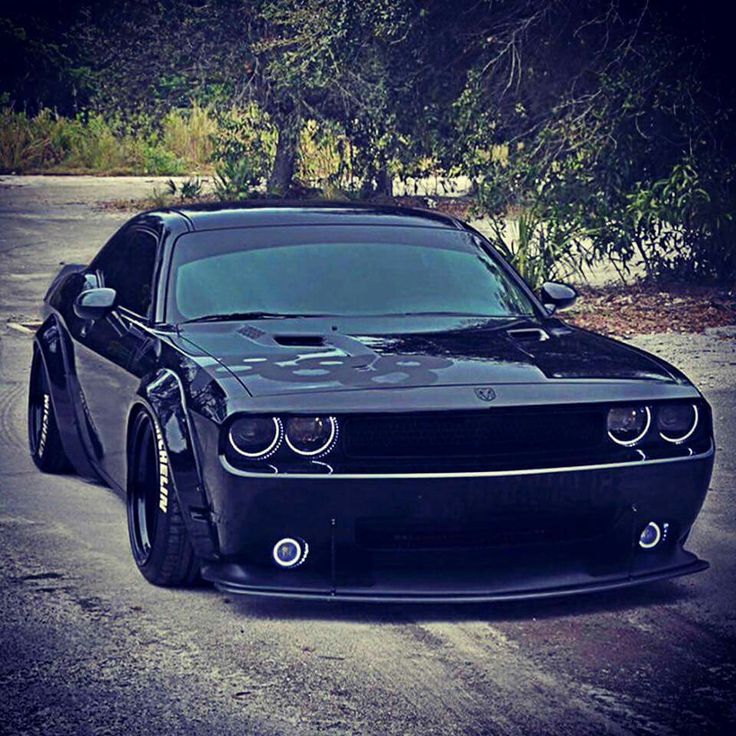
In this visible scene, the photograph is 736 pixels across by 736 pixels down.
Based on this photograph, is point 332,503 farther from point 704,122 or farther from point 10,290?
point 10,290

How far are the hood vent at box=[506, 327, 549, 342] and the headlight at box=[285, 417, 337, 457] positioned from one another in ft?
4.09

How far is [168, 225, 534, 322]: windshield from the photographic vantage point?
7.21 metres

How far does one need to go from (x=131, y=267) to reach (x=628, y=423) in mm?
2794

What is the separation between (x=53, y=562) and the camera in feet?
22.9

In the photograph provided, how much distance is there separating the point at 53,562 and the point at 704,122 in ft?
35.7

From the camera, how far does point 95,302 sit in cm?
750

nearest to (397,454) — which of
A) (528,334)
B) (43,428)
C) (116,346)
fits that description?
(528,334)

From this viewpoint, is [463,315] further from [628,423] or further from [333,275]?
[628,423]

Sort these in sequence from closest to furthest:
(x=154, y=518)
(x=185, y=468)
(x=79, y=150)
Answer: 1. (x=185, y=468)
2. (x=154, y=518)
3. (x=79, y=150)

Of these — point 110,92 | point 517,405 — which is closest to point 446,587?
point 517,405

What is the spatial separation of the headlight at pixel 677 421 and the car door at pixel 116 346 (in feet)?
6.67

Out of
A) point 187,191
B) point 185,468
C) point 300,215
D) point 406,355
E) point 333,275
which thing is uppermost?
point 300,215

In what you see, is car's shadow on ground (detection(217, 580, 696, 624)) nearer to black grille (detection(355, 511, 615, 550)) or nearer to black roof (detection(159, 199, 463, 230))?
black grille (detection(355, 511, 615, 550))

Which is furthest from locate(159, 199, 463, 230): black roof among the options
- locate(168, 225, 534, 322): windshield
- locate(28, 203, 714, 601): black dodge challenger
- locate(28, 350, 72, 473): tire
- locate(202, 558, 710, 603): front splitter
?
locate(202, 558, 710, 603): front splitter
